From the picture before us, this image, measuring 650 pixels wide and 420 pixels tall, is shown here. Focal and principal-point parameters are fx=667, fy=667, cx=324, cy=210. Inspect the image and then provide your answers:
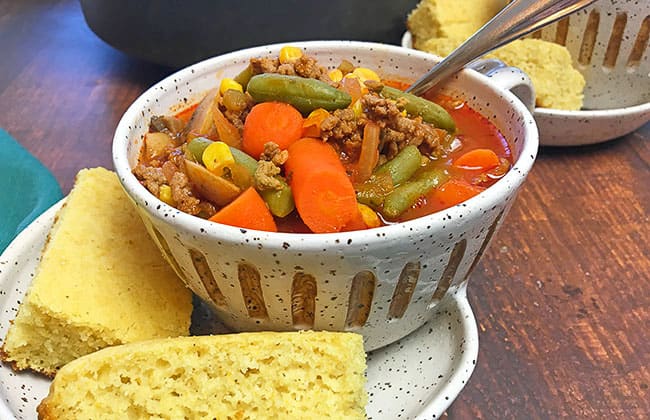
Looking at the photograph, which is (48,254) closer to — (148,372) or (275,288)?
(148,372)

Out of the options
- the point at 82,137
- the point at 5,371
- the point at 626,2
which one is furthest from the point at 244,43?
the point at 5,371

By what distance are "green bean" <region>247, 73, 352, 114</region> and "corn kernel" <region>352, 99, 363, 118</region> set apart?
0.03m

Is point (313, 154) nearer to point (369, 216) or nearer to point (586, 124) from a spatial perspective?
point (369, 216)

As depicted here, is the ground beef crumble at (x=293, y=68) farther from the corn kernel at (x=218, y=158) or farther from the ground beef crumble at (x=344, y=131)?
the corn kernel at (x=218, y=158)

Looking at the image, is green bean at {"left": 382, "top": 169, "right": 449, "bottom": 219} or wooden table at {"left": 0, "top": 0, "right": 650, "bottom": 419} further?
wooden table at {"left": 0, "top": 0, "right": 650, "bottom": 419}

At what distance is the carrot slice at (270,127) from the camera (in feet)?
4.73

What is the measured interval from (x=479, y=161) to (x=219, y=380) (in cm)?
74

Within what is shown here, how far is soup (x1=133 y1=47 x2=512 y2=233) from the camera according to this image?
4.37 ft

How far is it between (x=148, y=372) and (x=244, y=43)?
1.57 meters

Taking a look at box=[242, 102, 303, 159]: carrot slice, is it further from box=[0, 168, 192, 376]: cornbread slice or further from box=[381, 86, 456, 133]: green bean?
box=[0, 168, 192, 376]: cornbread slice

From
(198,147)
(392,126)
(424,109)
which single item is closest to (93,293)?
(198,147)

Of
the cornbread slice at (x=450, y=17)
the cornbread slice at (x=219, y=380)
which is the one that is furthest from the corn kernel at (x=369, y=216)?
the cornbread slice at (x=450, y=17)

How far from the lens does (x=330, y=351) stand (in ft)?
4.20

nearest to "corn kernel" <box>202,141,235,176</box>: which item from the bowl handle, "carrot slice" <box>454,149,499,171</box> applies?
"carrot slice" <box>454,149,499,171</box>
